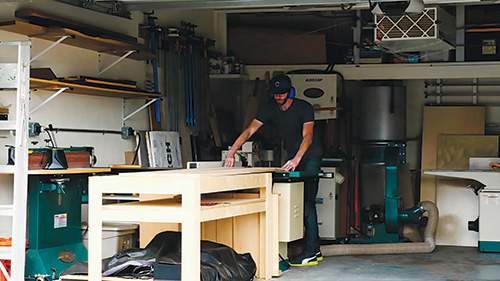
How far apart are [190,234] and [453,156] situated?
4856 mm

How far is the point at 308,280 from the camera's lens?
19.1ft

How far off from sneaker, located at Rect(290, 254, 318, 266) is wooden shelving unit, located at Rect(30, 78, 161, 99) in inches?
82.6

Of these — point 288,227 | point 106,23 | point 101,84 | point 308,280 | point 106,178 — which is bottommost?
point 308,280

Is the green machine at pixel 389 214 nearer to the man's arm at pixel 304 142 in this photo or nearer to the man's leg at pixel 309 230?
the man's leg at pixel 309 230

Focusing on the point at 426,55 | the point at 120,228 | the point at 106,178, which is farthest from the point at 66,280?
the point at 426,55

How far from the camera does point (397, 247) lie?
289 inches

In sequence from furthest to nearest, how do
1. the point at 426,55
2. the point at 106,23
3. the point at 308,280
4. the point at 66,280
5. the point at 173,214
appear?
the point at 426,55
the point at 106,23
the point at 308,280
the point at 66,280
the point at 173,214

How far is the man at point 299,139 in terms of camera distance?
21.6 ft

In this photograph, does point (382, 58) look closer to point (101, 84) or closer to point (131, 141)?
point (131, 141)

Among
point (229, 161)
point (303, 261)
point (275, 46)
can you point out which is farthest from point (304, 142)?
point (275, 46)

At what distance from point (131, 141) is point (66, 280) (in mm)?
2612

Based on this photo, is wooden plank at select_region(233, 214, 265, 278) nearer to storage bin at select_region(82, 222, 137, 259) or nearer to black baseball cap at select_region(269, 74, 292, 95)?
storage bin at select_region(82, 222, 137, 259)

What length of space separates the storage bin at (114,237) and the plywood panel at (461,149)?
154 inches

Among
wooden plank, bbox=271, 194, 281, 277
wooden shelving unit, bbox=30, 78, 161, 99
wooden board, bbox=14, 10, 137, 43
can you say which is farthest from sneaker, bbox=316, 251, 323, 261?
wooden board, bbox=14, 10, 137, 43
